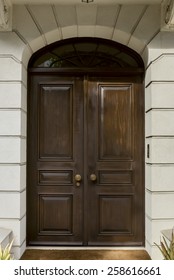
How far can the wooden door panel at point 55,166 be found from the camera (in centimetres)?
362

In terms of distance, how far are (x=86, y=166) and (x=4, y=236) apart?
4.07 ft

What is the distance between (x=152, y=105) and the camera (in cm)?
327

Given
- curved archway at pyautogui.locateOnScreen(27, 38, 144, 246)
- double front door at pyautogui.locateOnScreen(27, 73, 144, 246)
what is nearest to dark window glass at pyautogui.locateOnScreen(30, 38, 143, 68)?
curved archway at pyautogui.locateOnScreen(27, 38, 144, 246)

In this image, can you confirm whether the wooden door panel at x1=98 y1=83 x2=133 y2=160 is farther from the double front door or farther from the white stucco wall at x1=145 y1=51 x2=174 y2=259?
the white stucco wall at x1=145 y1=51 x2=174 y2=259

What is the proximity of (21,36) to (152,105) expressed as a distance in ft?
5.58

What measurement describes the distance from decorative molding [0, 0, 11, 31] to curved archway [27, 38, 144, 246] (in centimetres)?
52

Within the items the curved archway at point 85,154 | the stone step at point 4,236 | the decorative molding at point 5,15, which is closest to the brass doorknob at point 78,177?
the curved archway at point 85,154

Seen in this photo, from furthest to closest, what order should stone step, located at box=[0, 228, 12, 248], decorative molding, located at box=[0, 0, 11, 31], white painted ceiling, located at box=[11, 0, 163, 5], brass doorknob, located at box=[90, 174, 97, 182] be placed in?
brass doorknob, located at box=[90, 174, 97, 182] → white painted ceiling, located at box=[11, 0, 163, 5] → decorative molding, located at box=[0, 0, 11, 31] → stone step, located at box=[0, 228, 12, 248]

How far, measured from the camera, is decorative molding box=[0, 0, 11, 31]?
304 cm

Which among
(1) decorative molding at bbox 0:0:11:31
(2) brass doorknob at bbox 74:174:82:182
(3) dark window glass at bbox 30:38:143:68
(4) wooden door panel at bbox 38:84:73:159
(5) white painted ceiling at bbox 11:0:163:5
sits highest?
(5) white painted ceiling at bbox 11:0:163:5

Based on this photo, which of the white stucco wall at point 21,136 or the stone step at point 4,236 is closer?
the stone step at point 4,236

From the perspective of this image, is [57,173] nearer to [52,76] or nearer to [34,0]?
[52,76]

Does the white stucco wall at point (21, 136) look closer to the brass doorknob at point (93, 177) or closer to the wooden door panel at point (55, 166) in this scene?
the wooden door panel at point (55, 166)

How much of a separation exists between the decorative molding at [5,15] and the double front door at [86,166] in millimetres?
803
